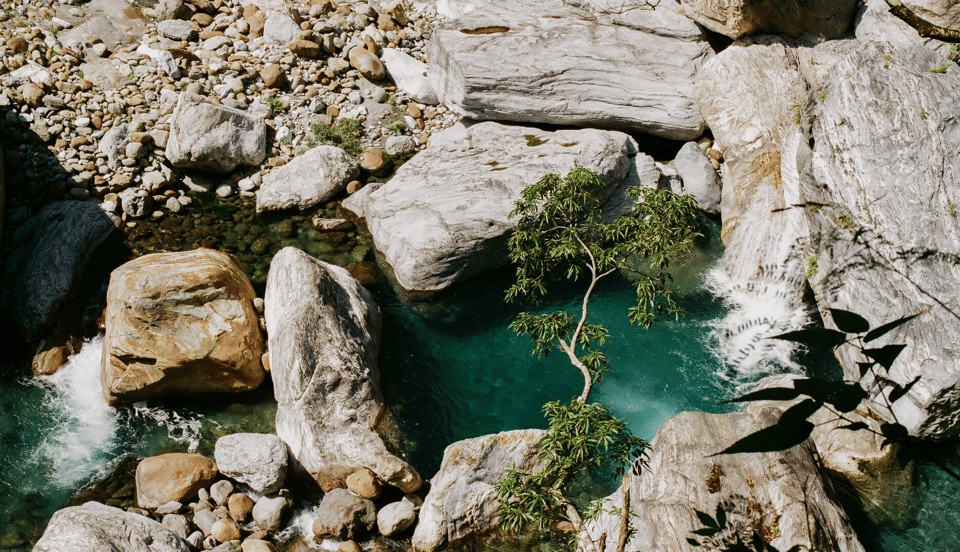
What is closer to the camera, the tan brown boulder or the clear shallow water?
the tan brown boulder

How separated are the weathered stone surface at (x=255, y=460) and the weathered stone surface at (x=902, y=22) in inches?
403

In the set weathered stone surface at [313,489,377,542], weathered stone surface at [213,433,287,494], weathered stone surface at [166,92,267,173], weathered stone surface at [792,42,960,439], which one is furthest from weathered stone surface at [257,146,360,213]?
weathered stone surface at [792,42,960,439]

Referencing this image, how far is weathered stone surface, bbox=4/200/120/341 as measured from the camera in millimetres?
8633

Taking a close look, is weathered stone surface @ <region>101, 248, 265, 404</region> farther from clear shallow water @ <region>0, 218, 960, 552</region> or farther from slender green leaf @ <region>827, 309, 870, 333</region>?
slender green leaf @ <region>827, 309, 870, 333</region>

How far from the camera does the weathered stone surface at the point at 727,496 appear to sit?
5.76 metres

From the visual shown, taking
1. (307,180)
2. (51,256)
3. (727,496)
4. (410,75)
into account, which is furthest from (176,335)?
(410,75)

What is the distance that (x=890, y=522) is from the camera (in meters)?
6.86

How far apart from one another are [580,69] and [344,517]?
27.3 ft

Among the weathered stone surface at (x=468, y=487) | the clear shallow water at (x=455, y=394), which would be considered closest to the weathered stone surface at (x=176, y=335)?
the clear shallow water at (x=455, y=394)

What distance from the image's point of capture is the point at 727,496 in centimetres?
599

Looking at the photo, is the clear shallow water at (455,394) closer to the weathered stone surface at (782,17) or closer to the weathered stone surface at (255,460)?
the weathered stone surface at (255,460)

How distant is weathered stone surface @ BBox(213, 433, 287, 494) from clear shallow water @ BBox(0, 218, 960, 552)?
24.9 inches

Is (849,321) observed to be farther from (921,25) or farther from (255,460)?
(921,25)

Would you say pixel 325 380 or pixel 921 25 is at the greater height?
pixel 921 25
